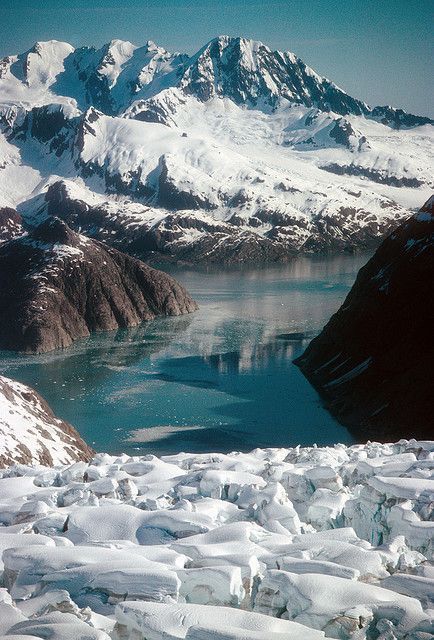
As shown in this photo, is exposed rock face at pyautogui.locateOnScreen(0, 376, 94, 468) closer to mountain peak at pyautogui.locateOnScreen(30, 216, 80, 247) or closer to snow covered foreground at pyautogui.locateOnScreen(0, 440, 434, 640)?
snow covered foreground at pyautogui.locateOnScreen(0, 440, 434, 640)

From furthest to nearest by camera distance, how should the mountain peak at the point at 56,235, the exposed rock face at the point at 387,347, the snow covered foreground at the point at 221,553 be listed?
1. the mountain peak at the point at 56,235
2. the exposed rock face at the point at 387,347
3. the snow covered foreground at the point at 221,553

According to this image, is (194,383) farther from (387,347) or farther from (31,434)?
(31,434)

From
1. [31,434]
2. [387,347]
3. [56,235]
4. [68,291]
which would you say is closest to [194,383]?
[387,347]

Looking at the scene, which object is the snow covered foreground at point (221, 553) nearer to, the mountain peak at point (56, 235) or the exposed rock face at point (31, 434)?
the exposed rock face at point (31, 434)

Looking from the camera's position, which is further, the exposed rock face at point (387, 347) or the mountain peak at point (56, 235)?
the mountain peak at point (56, 235)

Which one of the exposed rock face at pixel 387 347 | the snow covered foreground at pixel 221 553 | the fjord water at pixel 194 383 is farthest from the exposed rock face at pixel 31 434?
the exposed rock face at pixel 387 347

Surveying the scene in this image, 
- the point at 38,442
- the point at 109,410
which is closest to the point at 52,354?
the point at 109,410

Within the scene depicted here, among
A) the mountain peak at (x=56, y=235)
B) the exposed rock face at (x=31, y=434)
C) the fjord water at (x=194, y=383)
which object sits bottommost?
the fjord water at (x=194, y=383)

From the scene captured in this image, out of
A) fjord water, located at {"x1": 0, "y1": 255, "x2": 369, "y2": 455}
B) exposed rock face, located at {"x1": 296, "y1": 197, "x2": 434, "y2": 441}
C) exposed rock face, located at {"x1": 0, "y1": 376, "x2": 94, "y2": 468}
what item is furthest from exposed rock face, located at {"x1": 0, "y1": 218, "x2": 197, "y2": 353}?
exposed rock face, located at {"x1": 0, "y1": 376, "x2": 94, "y2": 468}
